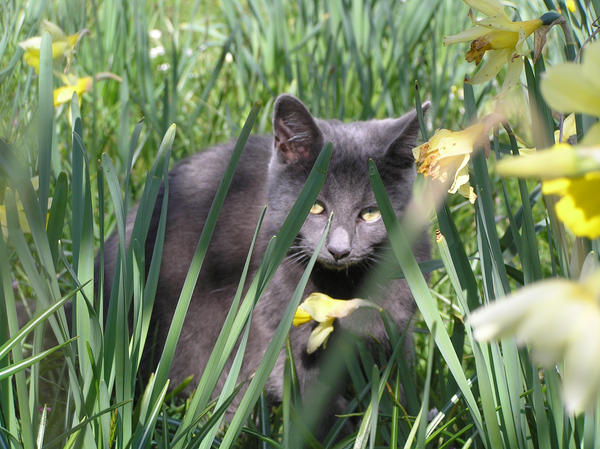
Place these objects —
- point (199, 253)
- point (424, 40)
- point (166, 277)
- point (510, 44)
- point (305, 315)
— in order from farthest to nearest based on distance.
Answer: point (424, 40)
point (166, 277)
point (305, 315)
point (199, 253)
point (510, 44)

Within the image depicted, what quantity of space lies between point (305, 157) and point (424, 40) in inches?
50.9

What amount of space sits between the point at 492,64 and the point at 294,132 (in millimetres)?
1080

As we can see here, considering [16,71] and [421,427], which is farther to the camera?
[16,71]

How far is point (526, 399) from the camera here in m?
1.05

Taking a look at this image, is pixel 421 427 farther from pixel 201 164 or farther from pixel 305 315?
pixel 201 164

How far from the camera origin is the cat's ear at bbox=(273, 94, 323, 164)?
1816mm

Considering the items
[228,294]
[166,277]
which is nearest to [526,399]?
[228,294]

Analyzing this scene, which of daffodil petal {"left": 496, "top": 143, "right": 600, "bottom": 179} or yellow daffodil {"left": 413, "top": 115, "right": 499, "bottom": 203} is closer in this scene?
daffodil petal {"left": 496, "top": 143, "right": 600, "bottom": 179}

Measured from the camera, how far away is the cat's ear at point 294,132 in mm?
1816

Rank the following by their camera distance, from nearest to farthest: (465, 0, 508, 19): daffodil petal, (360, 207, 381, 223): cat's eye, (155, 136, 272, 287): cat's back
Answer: (465, 0, 508, 19): daffodil petal → (360, 207, 381, 223): cat's eye → (155, 136, 272, 287): cat's back

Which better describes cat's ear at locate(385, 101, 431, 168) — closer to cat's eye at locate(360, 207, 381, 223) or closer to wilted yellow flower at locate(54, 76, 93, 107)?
cat's eye at locate(360, 207, 381, 223)

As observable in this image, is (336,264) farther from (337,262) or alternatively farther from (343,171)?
(343,171)

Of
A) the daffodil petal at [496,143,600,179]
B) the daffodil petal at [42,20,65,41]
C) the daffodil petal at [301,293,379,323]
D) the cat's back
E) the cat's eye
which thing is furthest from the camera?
the cat's back

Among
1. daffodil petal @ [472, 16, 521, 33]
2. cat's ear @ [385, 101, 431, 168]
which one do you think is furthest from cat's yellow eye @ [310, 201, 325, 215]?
daffodil petal @ [472, 16, 521, 33]
